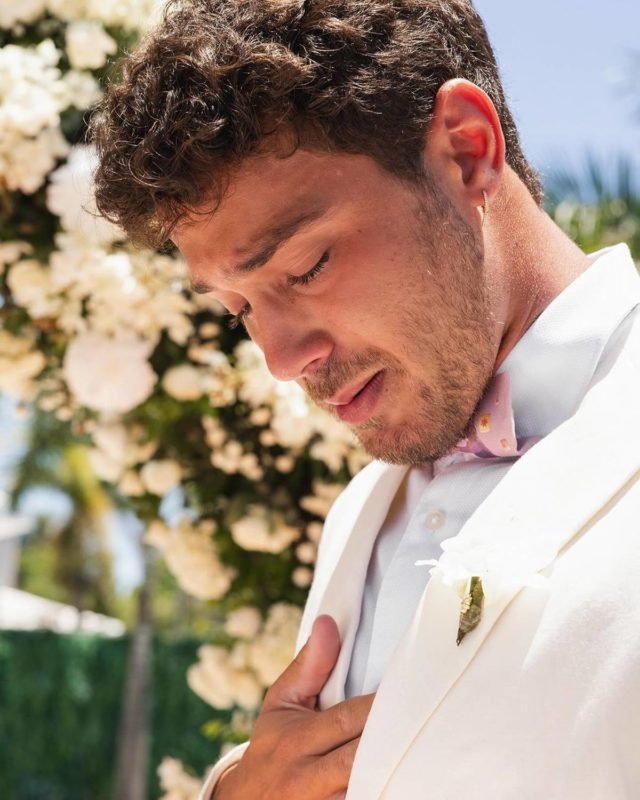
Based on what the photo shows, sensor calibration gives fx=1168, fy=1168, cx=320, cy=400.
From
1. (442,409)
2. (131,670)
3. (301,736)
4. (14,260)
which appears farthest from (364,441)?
(131,670)

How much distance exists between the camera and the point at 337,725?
5.06 feet

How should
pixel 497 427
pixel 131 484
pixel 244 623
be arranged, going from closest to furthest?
pixel 497 427
pixel 244 623
pixel 131 484

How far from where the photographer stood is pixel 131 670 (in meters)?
13.1

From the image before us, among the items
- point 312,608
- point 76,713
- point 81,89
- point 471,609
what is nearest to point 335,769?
point 471,609

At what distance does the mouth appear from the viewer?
1.68 metres

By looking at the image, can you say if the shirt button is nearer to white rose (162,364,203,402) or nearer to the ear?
the ear

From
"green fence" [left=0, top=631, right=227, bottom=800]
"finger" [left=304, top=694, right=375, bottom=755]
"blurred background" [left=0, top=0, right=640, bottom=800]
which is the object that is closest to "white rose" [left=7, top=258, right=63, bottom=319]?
"blurred background" [left=0, top=0, right=640, bottom=800]

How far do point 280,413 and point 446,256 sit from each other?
3.84 ft

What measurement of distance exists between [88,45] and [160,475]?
1146mm

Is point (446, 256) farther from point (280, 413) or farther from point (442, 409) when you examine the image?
point (280, 413)

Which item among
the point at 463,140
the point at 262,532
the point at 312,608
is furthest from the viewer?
the point at 262,532

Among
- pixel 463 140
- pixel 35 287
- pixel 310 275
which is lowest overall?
pixel 35 287

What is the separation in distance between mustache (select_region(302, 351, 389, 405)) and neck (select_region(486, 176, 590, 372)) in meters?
0.19

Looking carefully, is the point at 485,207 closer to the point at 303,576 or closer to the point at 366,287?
the point at 366,287
